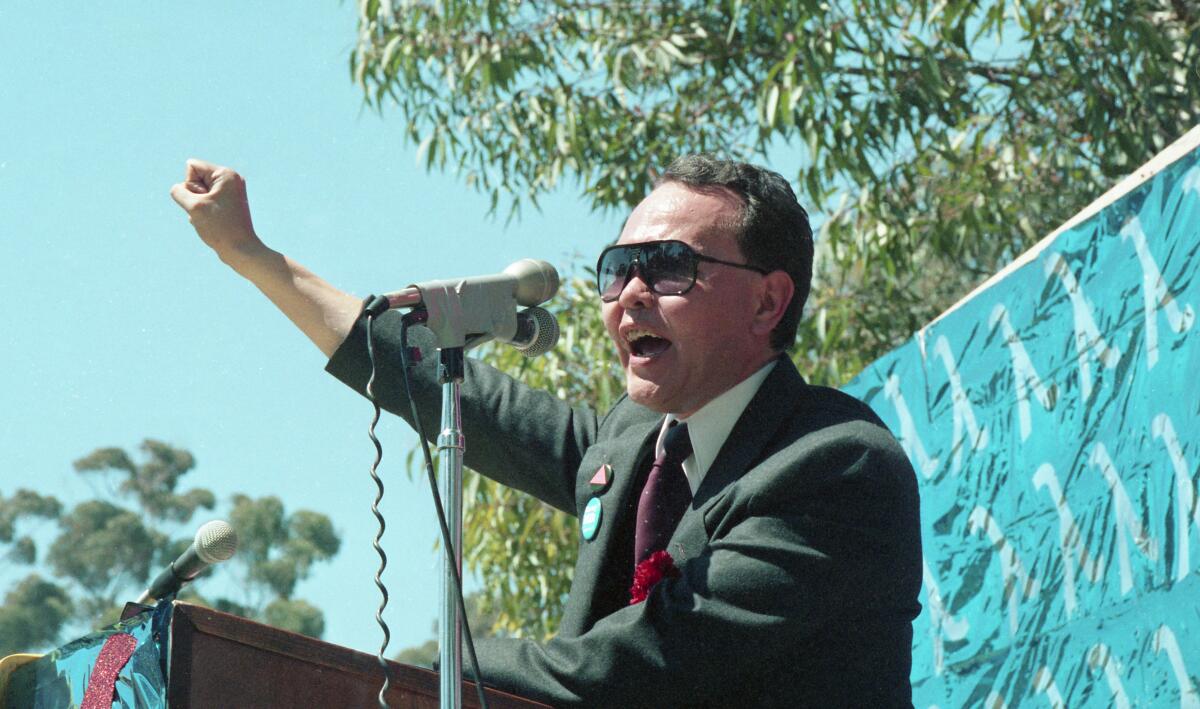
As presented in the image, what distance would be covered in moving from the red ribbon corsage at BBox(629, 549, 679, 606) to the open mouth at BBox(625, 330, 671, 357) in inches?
14.2

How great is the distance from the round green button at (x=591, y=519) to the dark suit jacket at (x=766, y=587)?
0.01 m

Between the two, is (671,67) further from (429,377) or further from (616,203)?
(429,377)

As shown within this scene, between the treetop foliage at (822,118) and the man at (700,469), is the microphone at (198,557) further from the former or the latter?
the treetop foliage at (822,118)

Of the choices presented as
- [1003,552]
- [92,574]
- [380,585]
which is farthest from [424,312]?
[92,574]

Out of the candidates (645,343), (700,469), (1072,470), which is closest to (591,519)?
(700,469)

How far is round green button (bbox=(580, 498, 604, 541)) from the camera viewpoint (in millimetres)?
2658

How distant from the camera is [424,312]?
2299mm

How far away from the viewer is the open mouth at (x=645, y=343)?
8.75ft

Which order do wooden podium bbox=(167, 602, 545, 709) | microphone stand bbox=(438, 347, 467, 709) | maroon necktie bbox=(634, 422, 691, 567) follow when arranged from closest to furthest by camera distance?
wooden podium bbox=(167, 602, 545, 709) < microphone stand bbox=(438, 347, 467, 709) < maroon necktie bbox=(634, 422, 691, 567)

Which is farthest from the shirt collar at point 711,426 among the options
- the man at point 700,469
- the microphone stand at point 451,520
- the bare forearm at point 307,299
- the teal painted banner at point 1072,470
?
the teal painted banner at point 1072,470

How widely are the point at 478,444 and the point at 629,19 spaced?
192 inches

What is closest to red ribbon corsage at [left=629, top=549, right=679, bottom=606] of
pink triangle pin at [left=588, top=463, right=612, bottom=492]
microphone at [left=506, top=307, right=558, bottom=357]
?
pink triangle pin at [left=588, top=463, right=612, bottom=492]

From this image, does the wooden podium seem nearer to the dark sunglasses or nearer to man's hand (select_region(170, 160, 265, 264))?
the dark sunglasses

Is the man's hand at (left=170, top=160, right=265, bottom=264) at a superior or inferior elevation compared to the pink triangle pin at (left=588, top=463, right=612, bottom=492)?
superior
